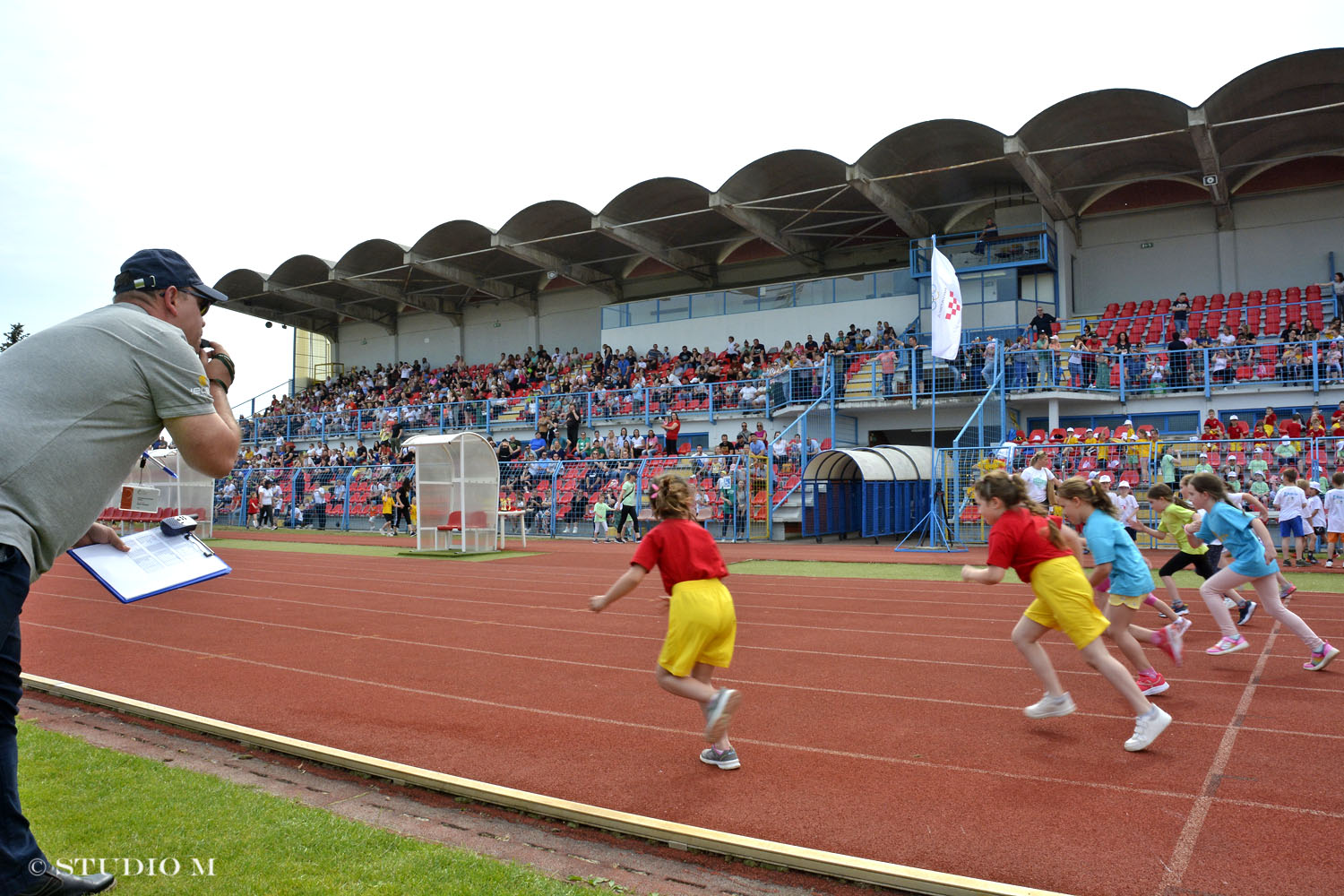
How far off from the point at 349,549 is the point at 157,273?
21.0 metres

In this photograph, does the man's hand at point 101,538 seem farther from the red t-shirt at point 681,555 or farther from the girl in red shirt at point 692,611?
the red t-shirt at point 681,555

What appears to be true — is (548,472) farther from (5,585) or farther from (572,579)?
(5,585)

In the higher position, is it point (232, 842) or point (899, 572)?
point (232, 842)

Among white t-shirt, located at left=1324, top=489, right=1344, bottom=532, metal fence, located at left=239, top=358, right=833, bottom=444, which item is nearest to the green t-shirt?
white t-shirt, located at left=1324, top=489, right=1344, bottom=532

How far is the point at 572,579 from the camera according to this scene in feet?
49.7

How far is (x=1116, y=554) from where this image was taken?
678 cm

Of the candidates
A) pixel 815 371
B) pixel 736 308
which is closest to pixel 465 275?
pixel 736 308

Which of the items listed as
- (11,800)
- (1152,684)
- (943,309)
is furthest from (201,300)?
(943,309)

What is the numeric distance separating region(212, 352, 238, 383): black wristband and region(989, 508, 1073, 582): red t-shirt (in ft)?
14.4

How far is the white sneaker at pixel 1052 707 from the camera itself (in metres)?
5.91

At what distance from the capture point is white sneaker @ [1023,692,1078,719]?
5909 millimetres

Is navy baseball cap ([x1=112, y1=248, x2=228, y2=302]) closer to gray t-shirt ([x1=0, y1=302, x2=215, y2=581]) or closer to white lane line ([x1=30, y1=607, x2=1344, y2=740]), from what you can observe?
gray t-shirt ([x1=0, y1=302, x2=215, y2=581])

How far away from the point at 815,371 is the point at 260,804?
2422 cm

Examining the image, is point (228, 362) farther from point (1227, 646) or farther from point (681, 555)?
point (1227, 646)
